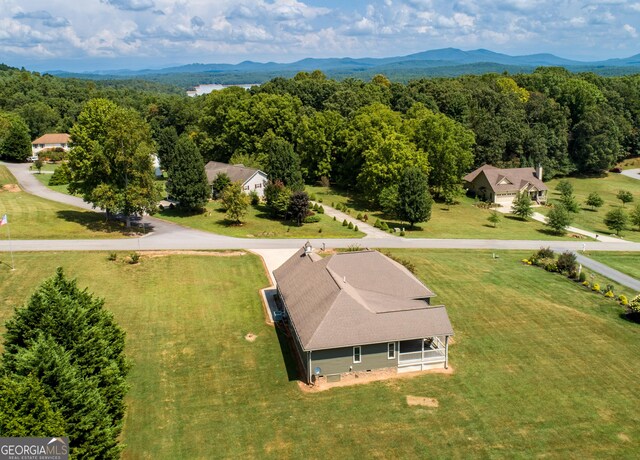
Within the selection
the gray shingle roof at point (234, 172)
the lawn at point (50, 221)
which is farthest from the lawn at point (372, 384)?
the gray shingle roof at point (234, 172)

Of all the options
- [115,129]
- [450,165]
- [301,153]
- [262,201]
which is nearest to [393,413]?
[115,129]

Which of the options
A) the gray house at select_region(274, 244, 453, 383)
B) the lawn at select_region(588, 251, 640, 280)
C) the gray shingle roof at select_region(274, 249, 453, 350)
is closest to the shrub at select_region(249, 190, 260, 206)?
the gray shingle roof at select_region(274, 249, 453, 350)

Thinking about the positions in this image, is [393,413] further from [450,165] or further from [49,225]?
[450,165]

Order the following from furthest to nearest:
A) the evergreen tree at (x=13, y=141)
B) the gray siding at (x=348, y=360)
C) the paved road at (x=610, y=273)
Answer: the evergreen tree at (x=13, y=141) → the paved road at (x=610, y=273) → the gray siding at (x=348, y=360)

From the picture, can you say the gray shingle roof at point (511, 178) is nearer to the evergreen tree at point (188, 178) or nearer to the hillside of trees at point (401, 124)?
the hillside of trees at point (401, 124)

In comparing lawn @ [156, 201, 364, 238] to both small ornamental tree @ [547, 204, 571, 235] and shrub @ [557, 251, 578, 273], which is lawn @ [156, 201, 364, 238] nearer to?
shrub @ [557, 251, 578, 273]

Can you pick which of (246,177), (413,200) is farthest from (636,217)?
(246,177)

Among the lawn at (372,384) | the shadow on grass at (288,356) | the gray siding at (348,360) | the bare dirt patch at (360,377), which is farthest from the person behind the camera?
the shadow on grass at (288,356)
